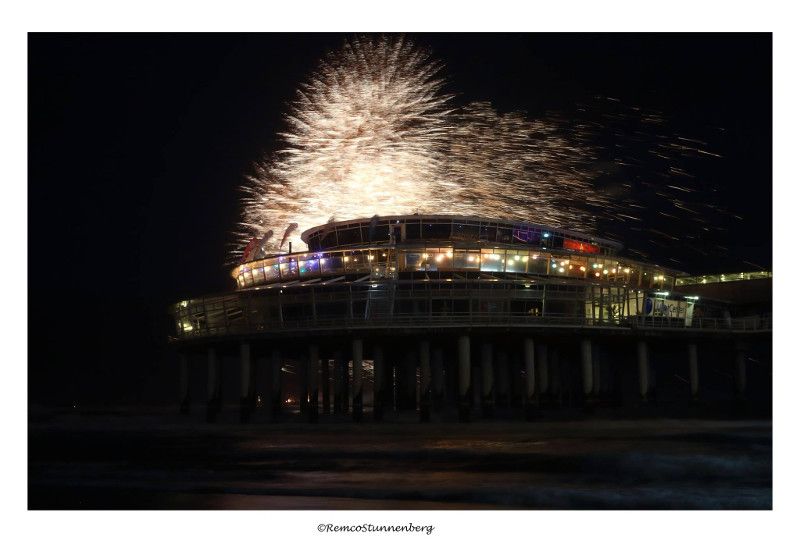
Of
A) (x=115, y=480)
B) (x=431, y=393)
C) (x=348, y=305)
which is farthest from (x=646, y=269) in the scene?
(x=115, y=480)

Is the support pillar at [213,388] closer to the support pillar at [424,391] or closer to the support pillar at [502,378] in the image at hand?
the support pillar at [424,391]

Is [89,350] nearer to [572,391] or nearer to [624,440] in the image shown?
[572,391]

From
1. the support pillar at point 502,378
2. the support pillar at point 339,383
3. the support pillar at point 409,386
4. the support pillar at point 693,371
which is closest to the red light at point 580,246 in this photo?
the support pillar at point 502,378

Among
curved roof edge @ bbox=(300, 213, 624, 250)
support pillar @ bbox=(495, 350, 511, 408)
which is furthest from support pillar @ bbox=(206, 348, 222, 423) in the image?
support pillar @ bbox=(495, 350, 511, 408)

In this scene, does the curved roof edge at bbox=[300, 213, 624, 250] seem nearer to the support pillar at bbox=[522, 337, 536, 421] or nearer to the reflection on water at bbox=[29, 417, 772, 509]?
the support pillar at bbox=[522, 337, 536, 421]

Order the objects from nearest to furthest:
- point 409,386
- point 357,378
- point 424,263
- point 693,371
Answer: point 357,378, point 424,263, point 693,371, point 409,386

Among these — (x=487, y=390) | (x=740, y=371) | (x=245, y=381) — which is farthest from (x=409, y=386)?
(x=740, y=371)

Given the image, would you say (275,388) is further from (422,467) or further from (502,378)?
(422,467)
